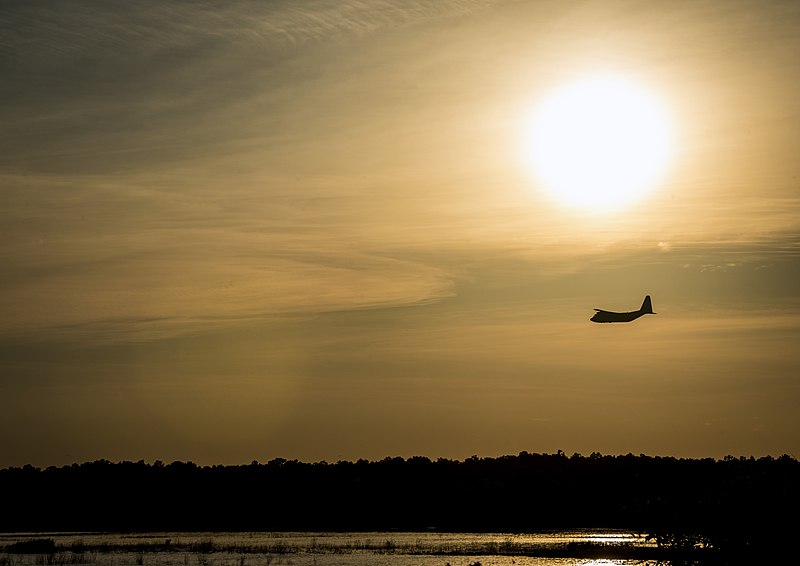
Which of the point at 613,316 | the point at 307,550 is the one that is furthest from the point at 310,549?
the point at 613,316

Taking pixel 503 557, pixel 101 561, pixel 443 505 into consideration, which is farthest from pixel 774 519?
pixel 443 505

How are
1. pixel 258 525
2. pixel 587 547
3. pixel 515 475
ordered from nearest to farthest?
pixel 587 547 → pixel 258 525 → pixel 515 475

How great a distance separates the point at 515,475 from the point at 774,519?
430ft

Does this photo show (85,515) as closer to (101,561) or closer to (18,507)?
(18,507)

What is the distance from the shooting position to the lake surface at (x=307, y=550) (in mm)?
73250

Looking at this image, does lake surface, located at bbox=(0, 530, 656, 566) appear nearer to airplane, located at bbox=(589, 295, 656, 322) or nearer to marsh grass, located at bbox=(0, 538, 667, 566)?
marsh grass, located at bbox=(0, 538, 667, 566)

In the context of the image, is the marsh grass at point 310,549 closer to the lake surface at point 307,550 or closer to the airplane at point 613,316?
the lake surface at point 307,550

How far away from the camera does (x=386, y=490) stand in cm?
16162

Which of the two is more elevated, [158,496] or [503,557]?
[158,496]

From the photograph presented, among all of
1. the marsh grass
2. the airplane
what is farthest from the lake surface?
the airplane

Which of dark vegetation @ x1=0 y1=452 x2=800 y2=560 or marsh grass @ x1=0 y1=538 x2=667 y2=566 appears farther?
dark vegetation @ x1=0 y1=452 x2=800 y2=560

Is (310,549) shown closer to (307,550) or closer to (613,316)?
(307,550)

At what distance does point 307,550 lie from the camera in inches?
3337

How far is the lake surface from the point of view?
73.2 meters
